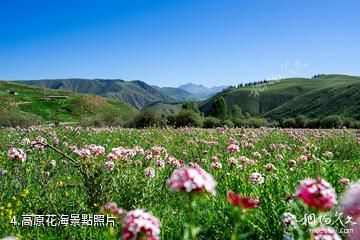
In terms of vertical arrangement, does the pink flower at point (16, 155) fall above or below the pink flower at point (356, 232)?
below

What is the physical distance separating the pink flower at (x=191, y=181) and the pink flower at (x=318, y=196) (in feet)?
1.59

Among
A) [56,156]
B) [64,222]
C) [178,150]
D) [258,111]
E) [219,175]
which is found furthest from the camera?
[258,111]

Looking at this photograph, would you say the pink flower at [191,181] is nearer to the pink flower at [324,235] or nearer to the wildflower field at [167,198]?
the wildflower field at [167,198]

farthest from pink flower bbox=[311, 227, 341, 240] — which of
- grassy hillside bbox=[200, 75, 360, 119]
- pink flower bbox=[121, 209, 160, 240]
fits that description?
grassy hillside bbox=[200, 75, 360, 119]

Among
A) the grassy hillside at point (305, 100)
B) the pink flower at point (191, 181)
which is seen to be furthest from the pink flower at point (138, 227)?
the grassy hillside at point (305, 100)

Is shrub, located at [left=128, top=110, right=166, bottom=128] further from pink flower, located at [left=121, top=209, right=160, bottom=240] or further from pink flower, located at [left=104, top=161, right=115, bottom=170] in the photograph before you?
pink flower, located at [left=121, top=209, right=160, bottom=240]

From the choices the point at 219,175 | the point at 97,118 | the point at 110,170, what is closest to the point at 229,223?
the point at 110,170

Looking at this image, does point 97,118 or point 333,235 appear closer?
point 333,235

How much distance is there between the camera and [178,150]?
11484mm

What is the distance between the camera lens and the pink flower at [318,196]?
209 cm

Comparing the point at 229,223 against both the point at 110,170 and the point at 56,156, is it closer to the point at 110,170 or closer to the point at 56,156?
the point at 110,170

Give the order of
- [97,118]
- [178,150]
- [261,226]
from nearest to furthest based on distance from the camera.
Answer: [261,226] → [178,150] → [97,118]

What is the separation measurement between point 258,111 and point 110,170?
176 meters

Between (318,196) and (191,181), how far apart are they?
0.66 meters
